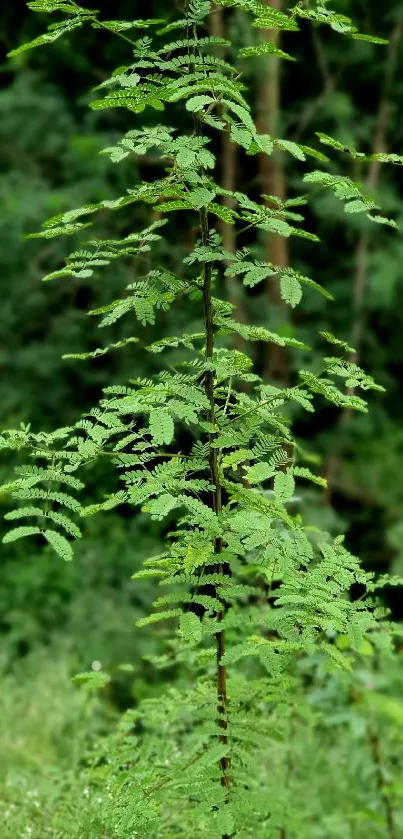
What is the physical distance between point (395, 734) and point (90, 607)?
2128mm

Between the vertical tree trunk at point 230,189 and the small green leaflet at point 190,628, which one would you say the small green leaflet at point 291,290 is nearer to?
the small green leaflet at point 190,628

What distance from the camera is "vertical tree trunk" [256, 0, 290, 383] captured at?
5.54m

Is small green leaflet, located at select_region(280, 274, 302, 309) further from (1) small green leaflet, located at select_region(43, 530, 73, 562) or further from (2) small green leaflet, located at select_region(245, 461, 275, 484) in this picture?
(1) small green leaflet, located at select_region(43, 530, 73, 562)

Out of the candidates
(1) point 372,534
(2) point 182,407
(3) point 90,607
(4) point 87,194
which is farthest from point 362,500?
(2) point 182,407

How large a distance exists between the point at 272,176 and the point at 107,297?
1161 millimetres

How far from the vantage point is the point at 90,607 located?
5215 millimetres

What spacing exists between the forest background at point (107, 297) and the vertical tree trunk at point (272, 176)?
12 millimetres

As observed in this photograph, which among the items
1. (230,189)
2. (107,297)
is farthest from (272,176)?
(107,297)

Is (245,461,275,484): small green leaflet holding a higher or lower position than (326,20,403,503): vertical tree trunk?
lower

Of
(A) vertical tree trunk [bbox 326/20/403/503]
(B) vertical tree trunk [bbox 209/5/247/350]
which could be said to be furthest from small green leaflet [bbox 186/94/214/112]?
(A) vertical tree trunk [bbox 326/20/403/503]

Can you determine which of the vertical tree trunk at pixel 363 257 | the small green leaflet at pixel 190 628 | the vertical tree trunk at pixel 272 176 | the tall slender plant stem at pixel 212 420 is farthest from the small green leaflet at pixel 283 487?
the vertical tree trunk at pixel 363 257

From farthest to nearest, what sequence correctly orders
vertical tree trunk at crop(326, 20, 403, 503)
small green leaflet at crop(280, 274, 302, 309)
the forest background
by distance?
vertical tree trunk at crop(326, 20, 403, 503), the forest background, small green leaflet at crop(280, 274, 302, 309)

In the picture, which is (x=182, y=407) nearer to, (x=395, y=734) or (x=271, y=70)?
(x=395, y=734)

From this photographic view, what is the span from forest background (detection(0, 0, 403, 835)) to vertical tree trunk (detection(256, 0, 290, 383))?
0.01 metres
